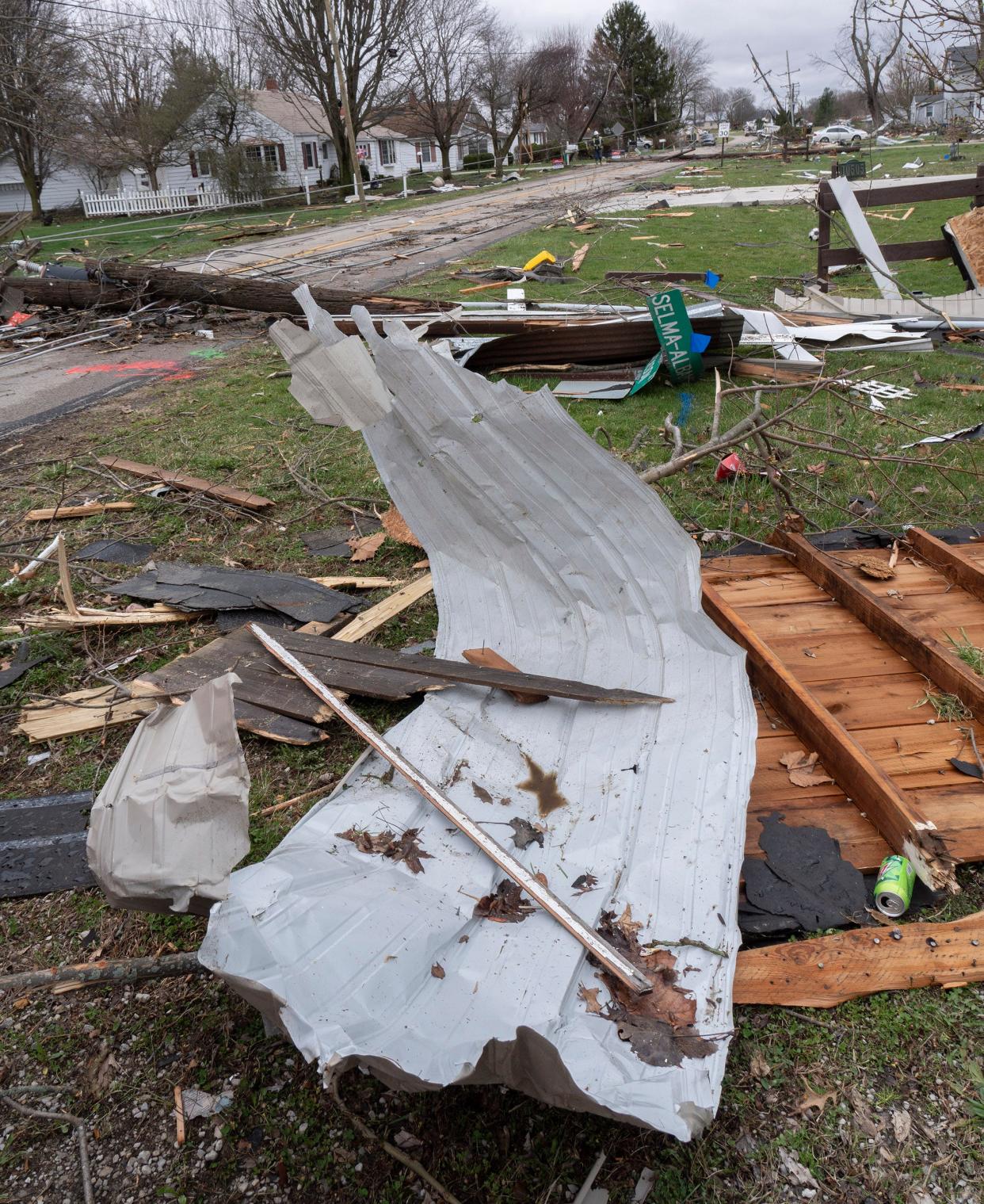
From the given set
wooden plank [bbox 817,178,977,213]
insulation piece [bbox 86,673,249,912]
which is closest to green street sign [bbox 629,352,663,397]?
wooden plank [bbox 817,178,977,213]

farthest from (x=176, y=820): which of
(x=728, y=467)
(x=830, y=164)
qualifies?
(x=830, y=164)

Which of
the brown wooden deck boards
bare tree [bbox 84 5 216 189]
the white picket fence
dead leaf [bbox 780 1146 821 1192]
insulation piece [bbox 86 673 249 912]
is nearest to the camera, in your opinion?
dead leaf [bbox 780 1146 821 1192]

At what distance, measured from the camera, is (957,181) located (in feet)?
35.4

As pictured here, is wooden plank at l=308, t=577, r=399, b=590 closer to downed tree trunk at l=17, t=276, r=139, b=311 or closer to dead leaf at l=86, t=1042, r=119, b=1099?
dead leaf at l=86, t=1042, r=119, b=1099

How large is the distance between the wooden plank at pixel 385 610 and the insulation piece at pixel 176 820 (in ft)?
4.97

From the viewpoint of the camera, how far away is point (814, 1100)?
80.1 inches

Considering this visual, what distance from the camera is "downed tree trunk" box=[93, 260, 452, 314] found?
34.4 ft

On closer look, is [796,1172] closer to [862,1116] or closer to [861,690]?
[862,1116]

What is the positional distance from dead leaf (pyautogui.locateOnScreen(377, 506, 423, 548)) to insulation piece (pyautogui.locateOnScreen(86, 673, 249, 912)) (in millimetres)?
2683

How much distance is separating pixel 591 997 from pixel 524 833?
1.88 feet

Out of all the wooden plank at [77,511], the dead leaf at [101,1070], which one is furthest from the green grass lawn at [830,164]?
the dead leaf at [101,1070]

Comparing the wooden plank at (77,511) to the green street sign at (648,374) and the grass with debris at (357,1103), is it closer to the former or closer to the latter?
the grass with debris at (357,1103)

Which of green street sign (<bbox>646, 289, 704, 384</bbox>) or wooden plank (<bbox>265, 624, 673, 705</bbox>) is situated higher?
green street sign (<bbox>646, 289, 704, 384</bbox>)

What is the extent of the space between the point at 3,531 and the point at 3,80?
40.8 ft
